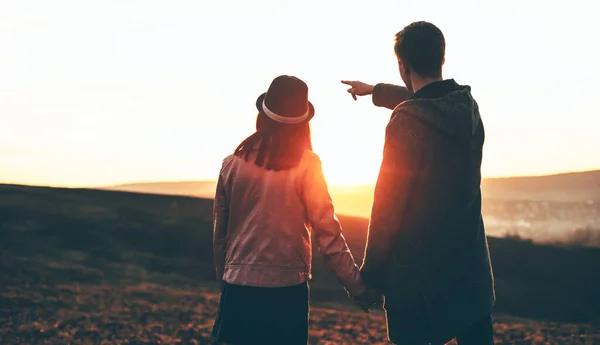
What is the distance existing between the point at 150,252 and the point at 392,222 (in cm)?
2235

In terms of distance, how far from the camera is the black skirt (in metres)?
3.43

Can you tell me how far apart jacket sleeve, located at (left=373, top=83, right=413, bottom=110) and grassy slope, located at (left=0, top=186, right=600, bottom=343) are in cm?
787

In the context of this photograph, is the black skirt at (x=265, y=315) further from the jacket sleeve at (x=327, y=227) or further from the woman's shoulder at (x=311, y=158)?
the woman's shoulder at (x=311, y=158)

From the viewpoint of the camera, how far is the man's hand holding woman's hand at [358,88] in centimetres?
409

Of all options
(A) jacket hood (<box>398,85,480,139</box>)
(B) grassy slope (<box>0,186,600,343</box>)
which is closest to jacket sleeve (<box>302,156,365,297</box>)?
(A) jacket hood (<box>398,85,480,139</box>)

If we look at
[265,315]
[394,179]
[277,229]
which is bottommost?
[265,315]

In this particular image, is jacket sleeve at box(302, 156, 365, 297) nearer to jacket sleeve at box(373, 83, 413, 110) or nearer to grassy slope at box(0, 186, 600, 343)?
→ jacket sleeve at box(373, 83, 413, 110)

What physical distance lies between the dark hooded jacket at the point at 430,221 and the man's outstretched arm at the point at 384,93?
2.61 feet

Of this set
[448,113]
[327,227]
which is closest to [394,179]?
[448,113]

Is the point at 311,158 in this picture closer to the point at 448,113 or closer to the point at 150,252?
the point at 448,113

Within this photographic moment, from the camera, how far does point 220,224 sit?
3631 millimetres

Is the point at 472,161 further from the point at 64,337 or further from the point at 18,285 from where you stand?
the point at 18,285

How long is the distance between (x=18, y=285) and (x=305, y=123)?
40.8ft

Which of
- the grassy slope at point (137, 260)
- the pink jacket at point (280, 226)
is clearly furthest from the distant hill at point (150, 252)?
the pink jacket at point (280, 226)
